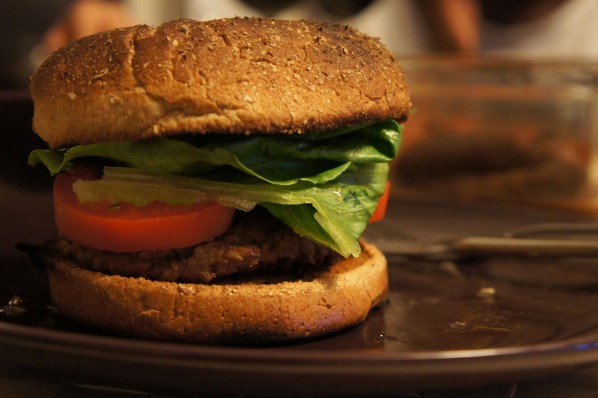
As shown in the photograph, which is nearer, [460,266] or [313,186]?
[313,186]

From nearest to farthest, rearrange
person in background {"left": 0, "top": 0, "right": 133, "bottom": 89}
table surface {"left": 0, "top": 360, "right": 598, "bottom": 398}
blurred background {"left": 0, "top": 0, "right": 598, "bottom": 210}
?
table surface {"left": 0, "top": 360, "right": 598, "bottom": 398}, person in background {"left": 0, "top": 0, "right": 133, "bottom": 89}, blurred background {"left": 0, "top": 0, "right": 598, "bottom": 210}

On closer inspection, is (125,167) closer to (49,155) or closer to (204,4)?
(49,155)

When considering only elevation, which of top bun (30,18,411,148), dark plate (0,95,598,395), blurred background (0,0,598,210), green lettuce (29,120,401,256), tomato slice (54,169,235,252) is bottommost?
blurred background (0,0,598,210)

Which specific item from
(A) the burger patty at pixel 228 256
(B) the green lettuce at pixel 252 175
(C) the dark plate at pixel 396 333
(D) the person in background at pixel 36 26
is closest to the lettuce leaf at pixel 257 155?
(B) the green lettuce at pixel 252 175

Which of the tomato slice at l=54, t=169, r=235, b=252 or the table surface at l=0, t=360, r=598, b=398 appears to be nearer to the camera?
the table surface at l=0, t=360, r=598, b=398

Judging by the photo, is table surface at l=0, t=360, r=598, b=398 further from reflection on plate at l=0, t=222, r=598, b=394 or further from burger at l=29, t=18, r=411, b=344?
burger at l=29, t=18, r=411, b=344

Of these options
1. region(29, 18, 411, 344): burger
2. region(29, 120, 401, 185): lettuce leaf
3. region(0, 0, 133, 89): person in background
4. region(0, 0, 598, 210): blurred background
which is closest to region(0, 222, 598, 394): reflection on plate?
region(29, 18, 411, 344): burger

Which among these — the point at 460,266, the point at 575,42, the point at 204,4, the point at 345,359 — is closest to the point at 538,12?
the point at 575,42
